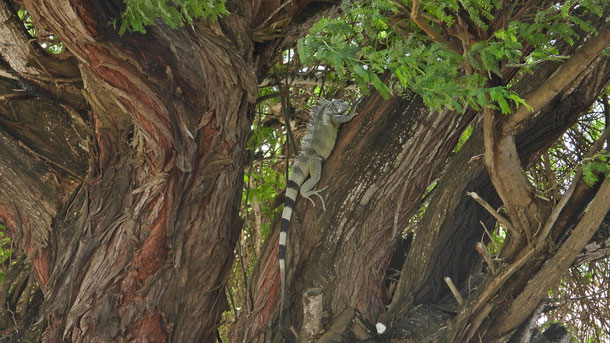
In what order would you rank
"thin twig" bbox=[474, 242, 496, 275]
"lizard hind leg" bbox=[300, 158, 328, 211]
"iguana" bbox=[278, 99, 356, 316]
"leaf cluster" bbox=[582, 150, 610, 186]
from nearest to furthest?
1. "leaf cluster" bbox=[582, 150, 610, 186]
2. "thin twig" bbox=[474, 242, 496, 275]
3. "iguana" bbox=[278, 99, 356, 316]
4. "lizard hind leg" bbox=[300, 158, 328, 211]

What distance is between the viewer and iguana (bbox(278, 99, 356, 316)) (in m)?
4.38

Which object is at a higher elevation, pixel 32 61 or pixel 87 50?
pixel 32 61

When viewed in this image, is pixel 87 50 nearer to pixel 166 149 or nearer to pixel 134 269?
pixel 166 149

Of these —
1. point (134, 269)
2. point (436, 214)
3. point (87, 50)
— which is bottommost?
point (134, 269)

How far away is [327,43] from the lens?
3.11m

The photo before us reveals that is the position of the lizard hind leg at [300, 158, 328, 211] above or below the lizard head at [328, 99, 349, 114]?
below

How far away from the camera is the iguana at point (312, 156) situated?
4379 mm

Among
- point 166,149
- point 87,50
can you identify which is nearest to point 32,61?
point 87,50

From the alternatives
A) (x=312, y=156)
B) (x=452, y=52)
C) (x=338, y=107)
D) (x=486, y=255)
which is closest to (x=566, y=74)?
(x=452, y=52)

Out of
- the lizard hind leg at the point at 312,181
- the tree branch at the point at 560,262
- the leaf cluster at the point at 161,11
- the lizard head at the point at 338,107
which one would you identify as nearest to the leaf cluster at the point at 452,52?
the leaf cluster at the point at 161,11

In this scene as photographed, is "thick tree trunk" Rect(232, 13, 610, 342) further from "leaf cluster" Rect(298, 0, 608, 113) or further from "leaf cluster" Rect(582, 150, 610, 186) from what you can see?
"leaf cluster" Rect(298, 0, 608, 113)

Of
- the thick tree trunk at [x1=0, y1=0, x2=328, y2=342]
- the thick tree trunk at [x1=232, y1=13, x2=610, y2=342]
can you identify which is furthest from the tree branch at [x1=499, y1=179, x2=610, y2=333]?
the thick tree trunk at [x1=0, y1=0, x2=328, y2=342]

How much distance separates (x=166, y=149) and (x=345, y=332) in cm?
163

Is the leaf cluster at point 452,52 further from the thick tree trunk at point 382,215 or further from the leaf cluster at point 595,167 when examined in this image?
the thick tree trunk at point 382,215
